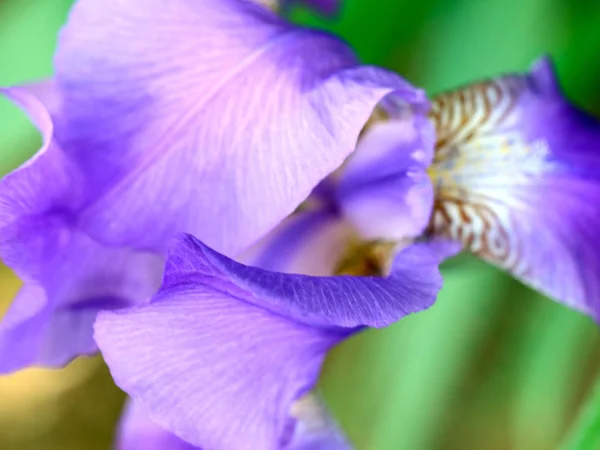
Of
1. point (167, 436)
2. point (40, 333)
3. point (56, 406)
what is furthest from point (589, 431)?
point (56, 406)

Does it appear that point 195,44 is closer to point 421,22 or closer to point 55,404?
point 421,22

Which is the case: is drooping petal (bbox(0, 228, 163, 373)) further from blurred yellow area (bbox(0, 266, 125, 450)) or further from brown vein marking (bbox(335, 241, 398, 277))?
blurred yellow area (bbox(0, 266, 125, 450))

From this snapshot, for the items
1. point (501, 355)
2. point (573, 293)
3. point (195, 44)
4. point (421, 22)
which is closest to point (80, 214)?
point (195, 44)

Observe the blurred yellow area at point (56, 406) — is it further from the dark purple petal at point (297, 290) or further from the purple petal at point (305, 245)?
the dark purple petal at point (297, 290)

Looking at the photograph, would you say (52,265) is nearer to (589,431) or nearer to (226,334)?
(226,334)

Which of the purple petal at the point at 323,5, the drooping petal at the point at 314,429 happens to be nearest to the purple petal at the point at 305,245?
the drooping petal at the point at 314,429
